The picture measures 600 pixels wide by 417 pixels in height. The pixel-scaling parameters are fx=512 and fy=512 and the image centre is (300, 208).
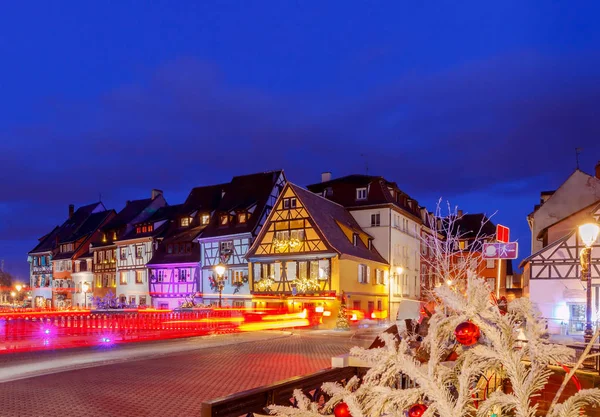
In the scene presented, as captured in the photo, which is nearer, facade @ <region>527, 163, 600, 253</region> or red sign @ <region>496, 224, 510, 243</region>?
red sign @ <region>496, 224, 510, 243</region>

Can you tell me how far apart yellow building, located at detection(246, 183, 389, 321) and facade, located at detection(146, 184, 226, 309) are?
8.34 m

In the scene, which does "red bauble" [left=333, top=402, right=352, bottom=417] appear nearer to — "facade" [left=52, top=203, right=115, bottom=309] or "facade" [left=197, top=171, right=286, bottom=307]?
"facade" [left=197, top=171, right=286, bottom=307]

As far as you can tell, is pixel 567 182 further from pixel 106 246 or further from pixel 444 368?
pixel 106 246

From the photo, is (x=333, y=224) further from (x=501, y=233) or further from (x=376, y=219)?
(x=501, y=233)

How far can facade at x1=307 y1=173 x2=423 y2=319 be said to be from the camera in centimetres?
4319

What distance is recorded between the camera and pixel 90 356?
16.5m

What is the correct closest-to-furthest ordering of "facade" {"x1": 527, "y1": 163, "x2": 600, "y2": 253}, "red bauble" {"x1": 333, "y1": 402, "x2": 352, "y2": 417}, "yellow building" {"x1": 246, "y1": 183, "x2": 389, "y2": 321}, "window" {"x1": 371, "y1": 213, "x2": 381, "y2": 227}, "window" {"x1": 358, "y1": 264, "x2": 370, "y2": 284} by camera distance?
"red bauble" {"x1": 333, "y1": 402, "x2": 352, "y2": 417} < "facade" {"x1": 527, "y1": 163, "x2": 600, "y2": 253} < "yellow building" {"x1": 246, "y1": 183, "x2": 389, "y2": 321} < "window" {"x1": 358, "y1": 264, "x2": 370, "y2": 284} < "window" {"x1": 371, "y1": 213, "x2": 381, "y2": 227}

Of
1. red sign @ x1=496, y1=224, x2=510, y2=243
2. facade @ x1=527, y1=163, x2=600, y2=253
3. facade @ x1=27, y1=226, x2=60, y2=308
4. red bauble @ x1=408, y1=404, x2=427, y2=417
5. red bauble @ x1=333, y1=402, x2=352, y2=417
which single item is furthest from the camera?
facade @ x1=27, y1=226, x2=60, y2=308

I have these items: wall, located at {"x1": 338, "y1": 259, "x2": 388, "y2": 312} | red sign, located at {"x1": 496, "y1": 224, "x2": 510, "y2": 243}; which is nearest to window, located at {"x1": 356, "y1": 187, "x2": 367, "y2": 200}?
wall, located at {"x1": 338, "y1": 259, "x2": 388, "y2": 312}

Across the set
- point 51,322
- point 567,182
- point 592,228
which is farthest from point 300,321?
point 592,228

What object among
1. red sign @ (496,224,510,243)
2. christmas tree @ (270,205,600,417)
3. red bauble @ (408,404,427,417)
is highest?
red sign @ (496,224,510,243)

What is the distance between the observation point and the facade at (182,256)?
45.3m

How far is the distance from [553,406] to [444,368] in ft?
1.83

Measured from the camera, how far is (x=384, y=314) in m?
42.9
